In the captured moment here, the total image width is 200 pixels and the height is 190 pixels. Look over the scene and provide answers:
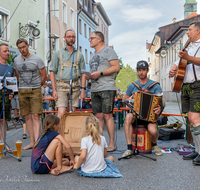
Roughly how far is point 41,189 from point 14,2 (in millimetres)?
14436

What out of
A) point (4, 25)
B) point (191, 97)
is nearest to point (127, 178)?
point (191, 97)

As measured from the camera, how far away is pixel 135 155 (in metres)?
4.89

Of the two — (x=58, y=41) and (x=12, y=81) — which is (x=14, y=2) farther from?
(x=12, y=81)

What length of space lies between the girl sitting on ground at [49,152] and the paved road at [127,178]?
0.10 metres

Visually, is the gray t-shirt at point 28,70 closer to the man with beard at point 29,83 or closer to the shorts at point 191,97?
the man with beard at point 29,83

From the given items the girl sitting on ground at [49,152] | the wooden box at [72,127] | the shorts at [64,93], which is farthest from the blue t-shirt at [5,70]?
the girl sitting on ground at [49,152]

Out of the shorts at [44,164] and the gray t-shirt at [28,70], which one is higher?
the gray t-shirt at [28,70]

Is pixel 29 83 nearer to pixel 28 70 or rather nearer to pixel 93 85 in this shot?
pixel 28 70

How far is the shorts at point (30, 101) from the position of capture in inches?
221

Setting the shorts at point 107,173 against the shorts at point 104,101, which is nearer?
the shorts at point 107,173

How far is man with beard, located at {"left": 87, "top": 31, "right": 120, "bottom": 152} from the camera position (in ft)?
17.3

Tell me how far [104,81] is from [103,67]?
27 cm

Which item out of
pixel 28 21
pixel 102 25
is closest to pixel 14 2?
pixel 28 21

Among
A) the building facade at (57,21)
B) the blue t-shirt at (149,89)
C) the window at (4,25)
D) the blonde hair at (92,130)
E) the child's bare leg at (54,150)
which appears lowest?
the child's bare leg at (54,150)
